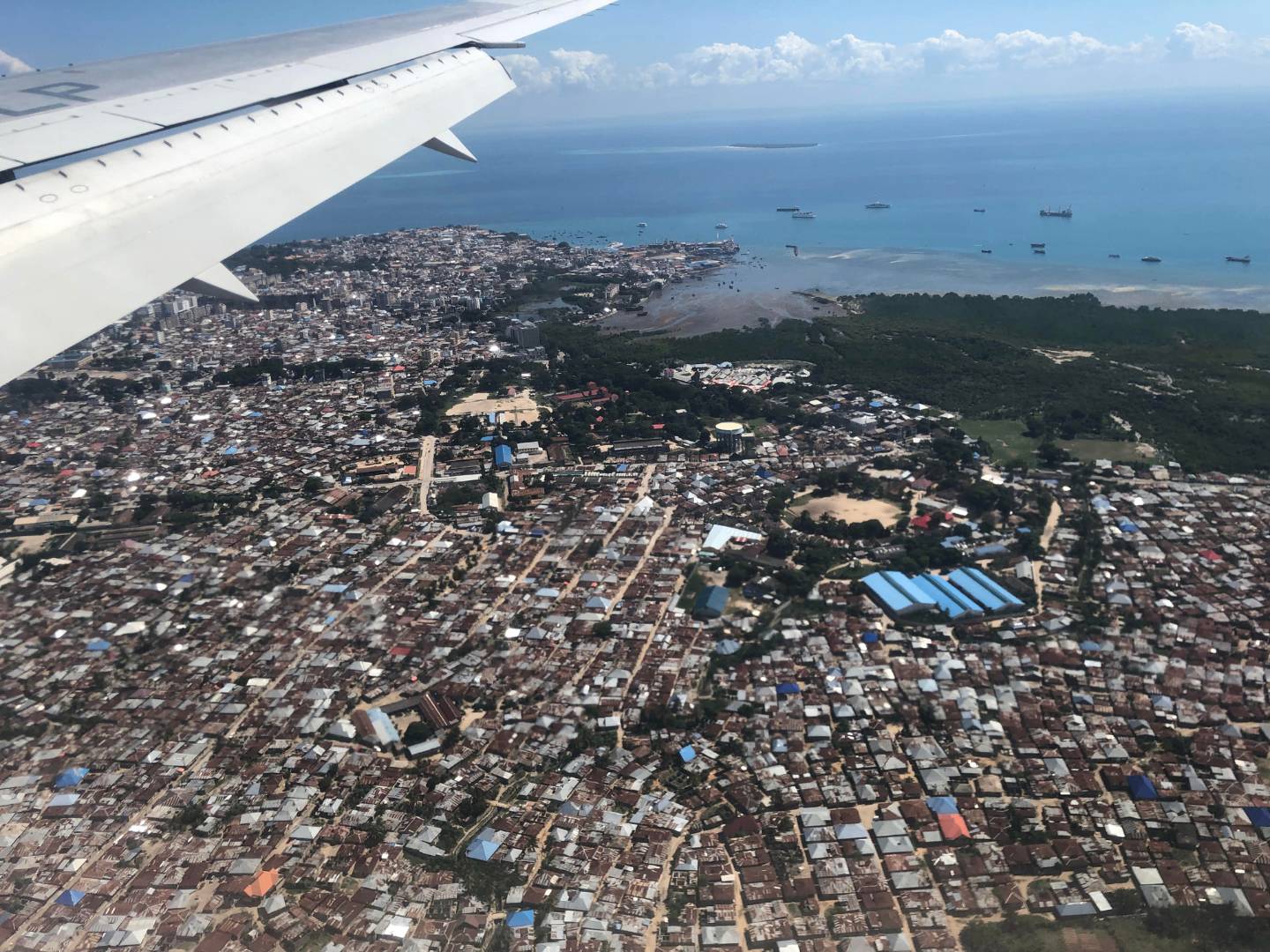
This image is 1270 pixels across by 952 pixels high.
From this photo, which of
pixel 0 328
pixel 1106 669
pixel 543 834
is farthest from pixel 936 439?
pixel 0 328

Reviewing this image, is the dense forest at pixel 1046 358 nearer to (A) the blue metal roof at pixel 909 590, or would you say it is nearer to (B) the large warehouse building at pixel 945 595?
(B) the large warehouse building at pixel 945 595

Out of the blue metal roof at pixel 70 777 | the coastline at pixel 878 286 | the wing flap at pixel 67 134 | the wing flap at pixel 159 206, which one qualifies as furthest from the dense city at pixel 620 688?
the coastline at pixel 878 286

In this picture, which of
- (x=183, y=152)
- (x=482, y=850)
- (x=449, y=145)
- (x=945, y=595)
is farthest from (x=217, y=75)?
(x=945, y=595)

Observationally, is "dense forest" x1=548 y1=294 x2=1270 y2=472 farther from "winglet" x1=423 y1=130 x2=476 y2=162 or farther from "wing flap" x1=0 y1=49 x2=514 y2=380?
"wing flap" x1=0 y1=49 x2=514 y2=380

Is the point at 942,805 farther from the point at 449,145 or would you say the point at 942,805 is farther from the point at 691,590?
the point at 449,145

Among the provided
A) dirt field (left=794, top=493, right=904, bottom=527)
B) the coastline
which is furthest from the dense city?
the coastline

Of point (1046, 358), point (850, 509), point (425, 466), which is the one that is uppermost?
point (1046, 358)
